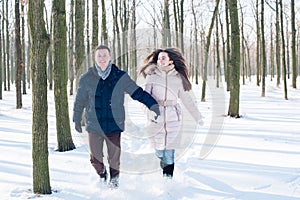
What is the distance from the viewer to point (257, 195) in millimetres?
3537

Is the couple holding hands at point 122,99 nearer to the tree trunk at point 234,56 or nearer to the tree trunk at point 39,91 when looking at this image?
the tree trunk at point 39,91

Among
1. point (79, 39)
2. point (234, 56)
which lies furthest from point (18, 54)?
point (234, 56)

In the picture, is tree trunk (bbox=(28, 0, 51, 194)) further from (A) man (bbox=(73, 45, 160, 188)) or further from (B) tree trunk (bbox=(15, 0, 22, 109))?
(B) tree trunk (bbox=(15, 0, 22, 109))

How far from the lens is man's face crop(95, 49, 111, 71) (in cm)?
377

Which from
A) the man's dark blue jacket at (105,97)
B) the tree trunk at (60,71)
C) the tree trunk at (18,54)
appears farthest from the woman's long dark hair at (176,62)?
the tree trunk at (18,54)

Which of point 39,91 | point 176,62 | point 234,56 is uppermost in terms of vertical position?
point 234,56

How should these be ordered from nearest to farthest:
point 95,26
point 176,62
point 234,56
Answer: point 176,62 → point 95,26 → point 234,56

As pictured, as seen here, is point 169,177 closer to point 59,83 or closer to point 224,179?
point 224,179

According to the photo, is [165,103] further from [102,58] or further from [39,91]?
[39,91]

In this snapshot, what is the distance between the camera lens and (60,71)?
5832mm

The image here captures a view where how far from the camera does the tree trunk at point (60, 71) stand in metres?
5.76

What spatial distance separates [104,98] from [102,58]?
461mm

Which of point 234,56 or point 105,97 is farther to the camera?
point 234,56

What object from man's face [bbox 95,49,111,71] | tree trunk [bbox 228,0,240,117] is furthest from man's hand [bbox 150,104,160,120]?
tree trunk [bbox 228,0,240,117]
